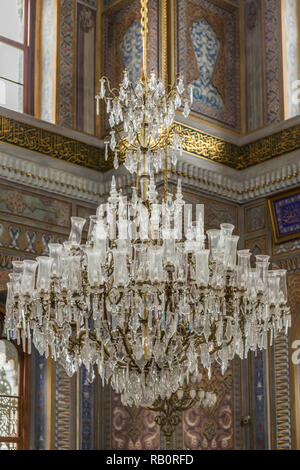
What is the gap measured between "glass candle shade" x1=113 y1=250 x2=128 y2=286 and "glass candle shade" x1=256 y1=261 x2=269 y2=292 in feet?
2.50

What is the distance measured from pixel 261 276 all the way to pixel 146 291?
0.72m

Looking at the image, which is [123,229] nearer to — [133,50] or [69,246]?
[69,246]

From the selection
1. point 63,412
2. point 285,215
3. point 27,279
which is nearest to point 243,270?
point 27,279

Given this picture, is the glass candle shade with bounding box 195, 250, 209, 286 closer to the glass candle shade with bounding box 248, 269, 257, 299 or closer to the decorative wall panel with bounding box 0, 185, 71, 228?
the glass candle shade with bounding box 248, 269, 257, 299

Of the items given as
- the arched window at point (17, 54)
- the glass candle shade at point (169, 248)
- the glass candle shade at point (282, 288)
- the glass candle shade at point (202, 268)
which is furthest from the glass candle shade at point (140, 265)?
the arched window at point (17, 54)

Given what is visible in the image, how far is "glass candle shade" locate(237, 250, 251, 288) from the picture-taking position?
523 cm

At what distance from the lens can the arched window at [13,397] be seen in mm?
7191

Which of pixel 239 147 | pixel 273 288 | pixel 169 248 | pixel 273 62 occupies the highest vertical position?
pixel 273 62

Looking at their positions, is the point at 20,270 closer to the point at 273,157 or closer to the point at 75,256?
the point at 75,256

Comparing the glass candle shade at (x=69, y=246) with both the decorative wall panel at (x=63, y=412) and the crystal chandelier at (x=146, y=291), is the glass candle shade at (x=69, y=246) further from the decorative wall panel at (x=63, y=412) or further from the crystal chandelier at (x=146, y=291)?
the decorative wall panel at (x=63, y=412)

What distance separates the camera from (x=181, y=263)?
5133mm

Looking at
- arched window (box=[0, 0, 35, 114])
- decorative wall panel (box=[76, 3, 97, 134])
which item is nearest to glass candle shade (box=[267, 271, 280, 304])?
decorative wall panel (box=[76, 3, 97, 134])

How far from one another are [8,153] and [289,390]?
2.67m

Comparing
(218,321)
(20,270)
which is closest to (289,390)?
(218,321)
